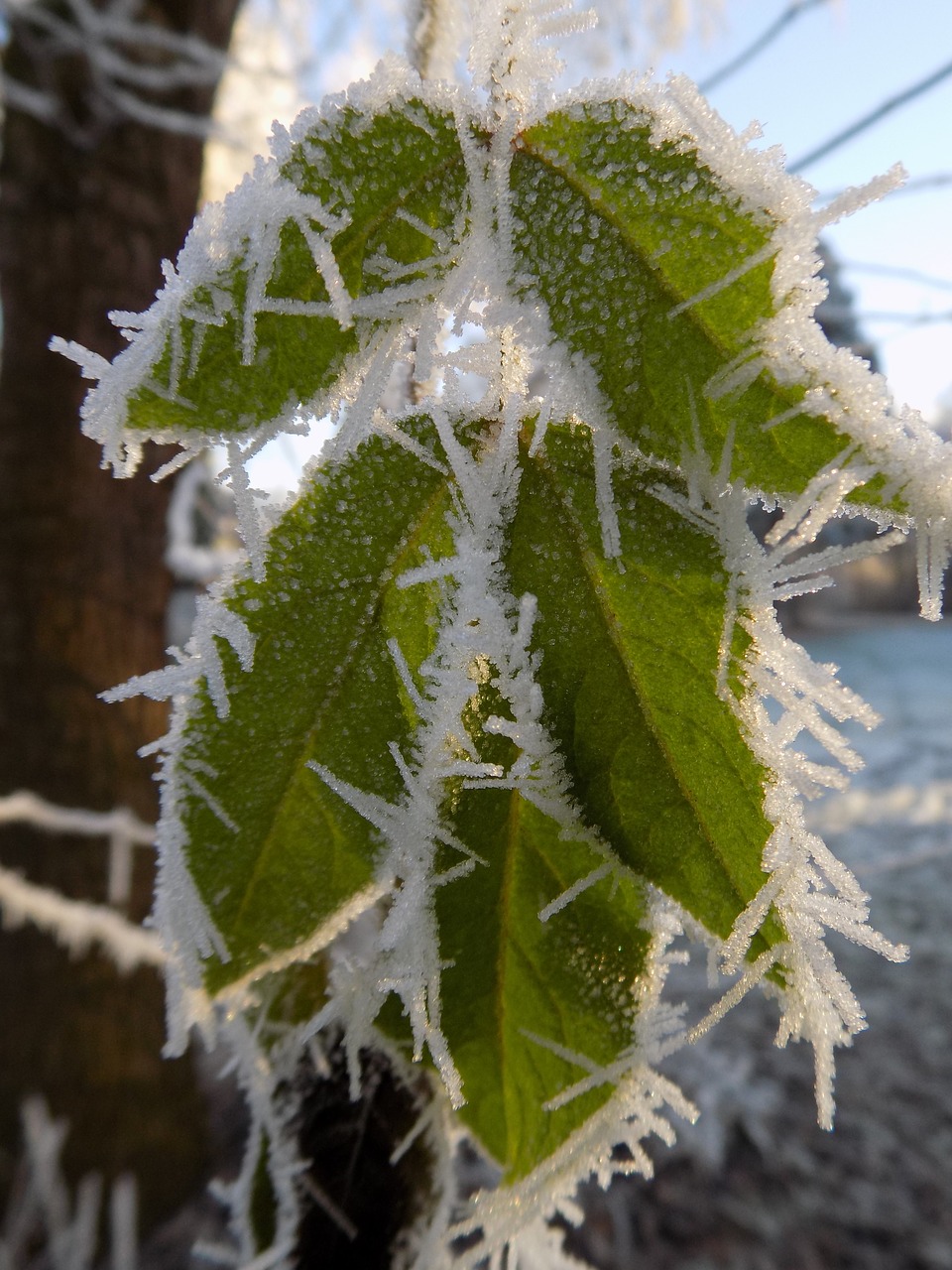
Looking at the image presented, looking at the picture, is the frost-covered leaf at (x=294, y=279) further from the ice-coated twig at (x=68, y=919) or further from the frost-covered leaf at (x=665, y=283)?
the ice-coated twig at (x=68, y=919)

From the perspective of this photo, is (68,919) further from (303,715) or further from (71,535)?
(303,715)

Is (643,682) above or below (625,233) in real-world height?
below

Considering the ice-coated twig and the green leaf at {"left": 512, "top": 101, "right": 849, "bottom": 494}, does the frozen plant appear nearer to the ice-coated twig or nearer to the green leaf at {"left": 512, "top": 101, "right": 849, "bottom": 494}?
the green leaf at {"left": 512, "top": 101, "right": 849, "bottom": 494}

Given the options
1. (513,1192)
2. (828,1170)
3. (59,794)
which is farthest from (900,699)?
(513,1192)

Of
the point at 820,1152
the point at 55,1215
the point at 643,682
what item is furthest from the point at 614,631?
the point at 820,1152

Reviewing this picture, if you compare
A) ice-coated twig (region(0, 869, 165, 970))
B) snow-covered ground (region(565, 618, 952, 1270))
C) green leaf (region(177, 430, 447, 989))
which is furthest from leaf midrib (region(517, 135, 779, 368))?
snow-covered ground (region(565, 618, 952, 1270))

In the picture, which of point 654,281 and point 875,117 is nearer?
point 654,281
